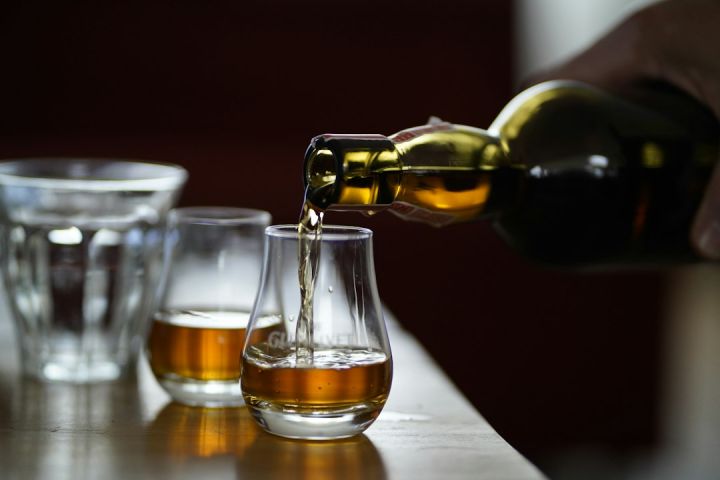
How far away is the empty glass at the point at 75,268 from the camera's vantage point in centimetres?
99

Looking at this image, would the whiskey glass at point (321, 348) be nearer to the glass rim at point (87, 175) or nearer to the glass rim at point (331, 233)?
the glass rim at point (331, 233)

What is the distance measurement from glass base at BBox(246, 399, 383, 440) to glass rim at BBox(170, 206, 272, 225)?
182 mm

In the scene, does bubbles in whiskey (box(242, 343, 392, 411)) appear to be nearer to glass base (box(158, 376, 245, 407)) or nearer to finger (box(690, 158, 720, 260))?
glass base (box(158, 376, 245, 407))

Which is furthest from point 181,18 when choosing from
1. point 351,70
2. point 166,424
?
point 166,424

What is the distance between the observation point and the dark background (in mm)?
2697

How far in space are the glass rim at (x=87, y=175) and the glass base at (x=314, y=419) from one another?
0.29 meters

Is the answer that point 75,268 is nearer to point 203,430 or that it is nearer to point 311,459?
point 203,430

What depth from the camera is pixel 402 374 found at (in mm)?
1022

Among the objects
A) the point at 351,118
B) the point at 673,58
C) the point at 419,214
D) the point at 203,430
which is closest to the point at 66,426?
the point at 203,430

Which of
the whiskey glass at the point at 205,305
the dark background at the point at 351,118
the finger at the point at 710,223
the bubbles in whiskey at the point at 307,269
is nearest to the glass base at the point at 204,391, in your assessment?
the whiskey glass at the point at 205,305

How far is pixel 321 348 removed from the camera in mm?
789

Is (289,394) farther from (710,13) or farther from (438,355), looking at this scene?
(438,355)

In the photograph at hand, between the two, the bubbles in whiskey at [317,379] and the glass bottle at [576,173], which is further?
the glass bottle at [576,173]

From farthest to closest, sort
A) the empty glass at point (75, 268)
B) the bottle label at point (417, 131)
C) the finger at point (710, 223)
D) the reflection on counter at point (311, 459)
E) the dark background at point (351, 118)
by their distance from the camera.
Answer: the dark background at point (351, 118), the finger at point (710, 223), the empty glass at point (75, 268), the bottle label at point (417, 131), the reflection on counter at point (311, 459)
